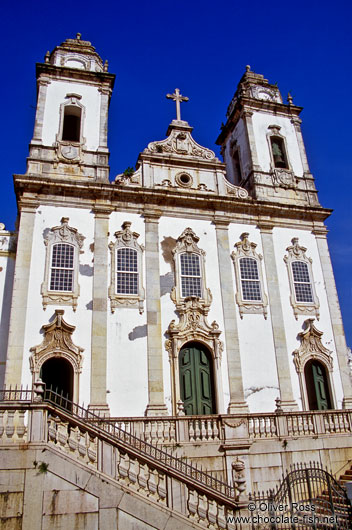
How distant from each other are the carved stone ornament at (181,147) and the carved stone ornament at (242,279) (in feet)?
13.3

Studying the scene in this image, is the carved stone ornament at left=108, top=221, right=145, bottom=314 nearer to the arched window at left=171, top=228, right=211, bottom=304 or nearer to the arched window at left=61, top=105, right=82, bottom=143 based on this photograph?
the arched window at left=171, top=228, right=211, bottom=304

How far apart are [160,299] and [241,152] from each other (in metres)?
9.38

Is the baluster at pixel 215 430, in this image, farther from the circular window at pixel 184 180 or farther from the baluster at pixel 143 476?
the circular window at pixel 184 180

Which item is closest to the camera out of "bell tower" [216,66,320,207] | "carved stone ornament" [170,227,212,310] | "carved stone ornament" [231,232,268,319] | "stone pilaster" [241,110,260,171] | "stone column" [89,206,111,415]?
"stone column" [89,206,111,415]

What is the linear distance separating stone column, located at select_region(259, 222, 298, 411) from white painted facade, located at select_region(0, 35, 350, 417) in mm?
50

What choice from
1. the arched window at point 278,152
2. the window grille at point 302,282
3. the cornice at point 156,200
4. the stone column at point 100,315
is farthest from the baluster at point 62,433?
the arched window at point 278,152

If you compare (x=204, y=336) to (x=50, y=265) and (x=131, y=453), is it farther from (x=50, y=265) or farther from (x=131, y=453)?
(x=131, y=453)

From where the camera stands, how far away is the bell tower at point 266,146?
19.9 meters

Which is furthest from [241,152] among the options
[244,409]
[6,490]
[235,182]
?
[6,490]

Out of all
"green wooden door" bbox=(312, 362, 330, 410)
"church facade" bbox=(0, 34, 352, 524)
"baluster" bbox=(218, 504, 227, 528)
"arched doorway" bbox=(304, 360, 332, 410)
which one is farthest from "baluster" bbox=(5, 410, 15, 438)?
"green wooden door" bbox=(312, 362, 330, 410)

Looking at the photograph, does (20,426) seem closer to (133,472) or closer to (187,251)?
(133,472)

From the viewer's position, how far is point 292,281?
703 inches

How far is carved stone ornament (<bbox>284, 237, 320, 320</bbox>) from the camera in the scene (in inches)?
685

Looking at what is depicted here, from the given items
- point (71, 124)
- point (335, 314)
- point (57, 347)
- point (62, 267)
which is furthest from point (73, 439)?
point (71, 124)
